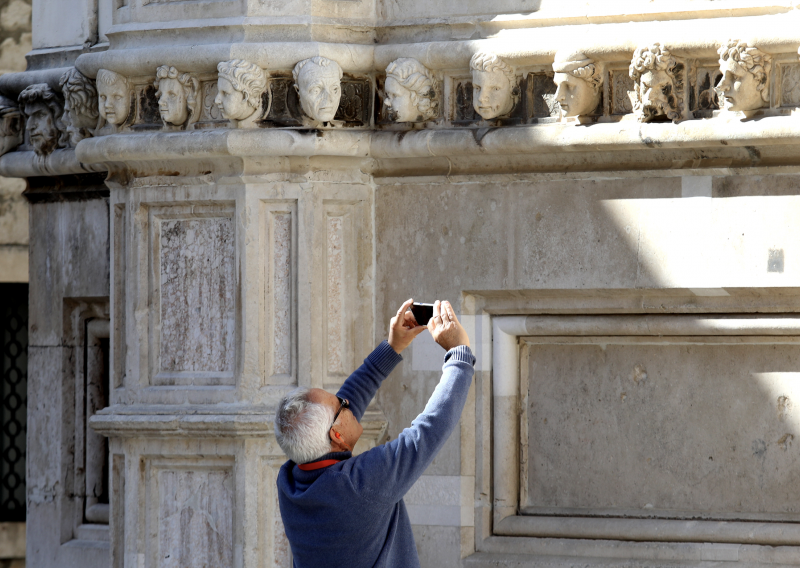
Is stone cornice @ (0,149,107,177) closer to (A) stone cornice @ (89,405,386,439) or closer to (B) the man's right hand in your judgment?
(A) stone cornice @ (89,405,386,439)

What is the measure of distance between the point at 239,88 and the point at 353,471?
1528 mm

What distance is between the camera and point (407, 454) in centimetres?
257

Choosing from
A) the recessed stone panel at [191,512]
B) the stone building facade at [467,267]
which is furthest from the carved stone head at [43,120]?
the recessed stone panel at [191,512]

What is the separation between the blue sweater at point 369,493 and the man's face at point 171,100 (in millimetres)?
1499

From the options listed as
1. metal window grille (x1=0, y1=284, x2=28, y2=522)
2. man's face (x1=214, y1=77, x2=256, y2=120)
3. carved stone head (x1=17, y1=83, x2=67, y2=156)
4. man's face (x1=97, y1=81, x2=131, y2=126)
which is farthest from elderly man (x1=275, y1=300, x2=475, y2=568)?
metal window grille (x1=0, y1=284, x2=28, y2=522)

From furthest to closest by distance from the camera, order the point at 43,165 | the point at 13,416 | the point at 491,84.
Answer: the point at 13,416
the point at 43,165
the point at 491,84

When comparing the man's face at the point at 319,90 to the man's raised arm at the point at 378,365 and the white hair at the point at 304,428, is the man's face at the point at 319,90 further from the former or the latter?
the white hair at the point at 304,428

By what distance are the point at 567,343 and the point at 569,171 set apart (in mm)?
546

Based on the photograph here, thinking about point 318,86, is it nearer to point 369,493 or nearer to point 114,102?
point 114,102

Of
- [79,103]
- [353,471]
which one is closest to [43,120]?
[79,103]

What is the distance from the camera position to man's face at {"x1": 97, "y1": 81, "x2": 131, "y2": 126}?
389cm

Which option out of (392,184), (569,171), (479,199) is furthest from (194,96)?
(569,171)

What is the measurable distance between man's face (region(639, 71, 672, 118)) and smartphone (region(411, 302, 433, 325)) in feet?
3.28

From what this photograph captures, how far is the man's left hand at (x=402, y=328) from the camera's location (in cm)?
300
